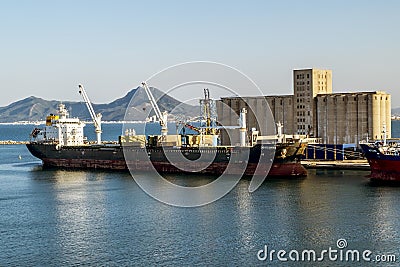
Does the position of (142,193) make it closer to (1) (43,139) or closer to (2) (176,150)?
(2) (176,150)

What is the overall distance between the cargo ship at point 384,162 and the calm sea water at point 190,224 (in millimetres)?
1601

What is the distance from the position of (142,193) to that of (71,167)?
2439cm

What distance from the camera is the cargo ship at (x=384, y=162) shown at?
48122mm

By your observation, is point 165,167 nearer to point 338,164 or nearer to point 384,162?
point 338,164

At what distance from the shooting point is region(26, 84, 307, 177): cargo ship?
177 feet

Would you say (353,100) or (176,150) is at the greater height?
(353,100)

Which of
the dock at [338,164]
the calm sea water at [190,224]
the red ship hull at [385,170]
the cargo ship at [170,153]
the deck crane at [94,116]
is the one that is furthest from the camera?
the deck crane at [94,116]

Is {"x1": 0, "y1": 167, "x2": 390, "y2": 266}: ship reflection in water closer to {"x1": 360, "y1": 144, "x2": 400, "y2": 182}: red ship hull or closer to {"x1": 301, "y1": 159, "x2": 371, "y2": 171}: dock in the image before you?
{"x1": 360, "y1": 144, "x2": 400, "y2": 182}: red ship hull

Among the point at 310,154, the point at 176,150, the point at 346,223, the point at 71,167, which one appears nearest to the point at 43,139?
the point at 71,167

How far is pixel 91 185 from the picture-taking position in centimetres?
5019

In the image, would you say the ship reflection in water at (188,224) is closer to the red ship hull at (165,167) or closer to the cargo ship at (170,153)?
the red ship hull at (165,167)

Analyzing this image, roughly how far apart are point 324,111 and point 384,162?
22.4m

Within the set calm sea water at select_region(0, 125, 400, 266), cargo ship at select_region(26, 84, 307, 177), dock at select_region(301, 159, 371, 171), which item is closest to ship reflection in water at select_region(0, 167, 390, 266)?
calm sea water at select_region(0, 125, 400, 266)

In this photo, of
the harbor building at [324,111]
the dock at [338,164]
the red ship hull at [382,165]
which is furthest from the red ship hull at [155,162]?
→ the harbor building at [324,111]
